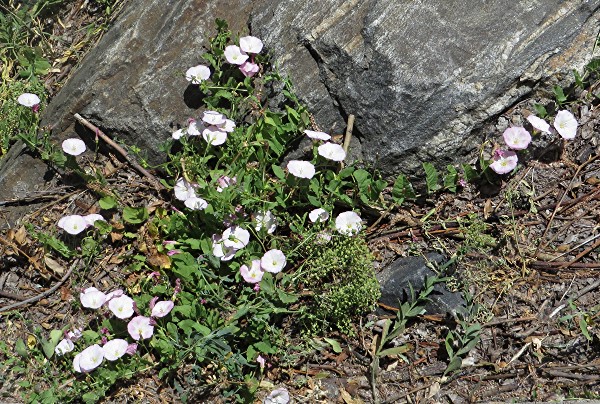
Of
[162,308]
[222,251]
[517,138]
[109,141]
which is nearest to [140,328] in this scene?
[162,308]

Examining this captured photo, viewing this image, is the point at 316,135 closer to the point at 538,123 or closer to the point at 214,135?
the point at 214,135

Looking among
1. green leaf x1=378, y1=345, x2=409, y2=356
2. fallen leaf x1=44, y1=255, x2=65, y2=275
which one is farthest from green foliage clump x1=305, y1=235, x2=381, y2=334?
fallen leaf x1=44, y1=255, x2=65, y2=275

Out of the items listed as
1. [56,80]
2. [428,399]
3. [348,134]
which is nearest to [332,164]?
[348,134]

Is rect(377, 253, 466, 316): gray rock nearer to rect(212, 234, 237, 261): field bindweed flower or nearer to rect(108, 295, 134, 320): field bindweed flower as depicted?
rect(212, 234, 237, 261): field bindweed flower

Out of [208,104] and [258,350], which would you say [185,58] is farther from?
[258,350]

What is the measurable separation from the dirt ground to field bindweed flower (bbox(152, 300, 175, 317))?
32 cm

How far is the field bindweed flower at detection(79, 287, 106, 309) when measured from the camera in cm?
342

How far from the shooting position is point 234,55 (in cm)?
371

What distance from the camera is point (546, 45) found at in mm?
3408

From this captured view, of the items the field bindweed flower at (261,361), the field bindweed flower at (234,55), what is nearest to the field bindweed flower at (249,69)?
the field bindweed flower at (234,55)

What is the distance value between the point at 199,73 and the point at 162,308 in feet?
4.29

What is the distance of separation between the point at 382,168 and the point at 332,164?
10.3 inches

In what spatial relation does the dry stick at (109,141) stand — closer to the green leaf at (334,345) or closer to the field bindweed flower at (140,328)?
the field bindweed flower at (140,328)

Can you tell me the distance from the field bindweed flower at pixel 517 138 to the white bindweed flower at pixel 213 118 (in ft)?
4.80
